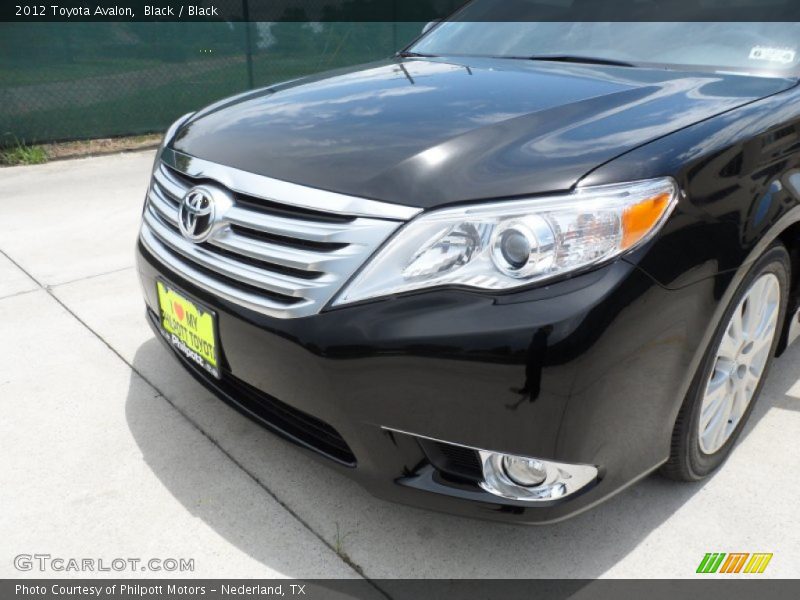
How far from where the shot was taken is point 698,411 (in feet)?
6.35

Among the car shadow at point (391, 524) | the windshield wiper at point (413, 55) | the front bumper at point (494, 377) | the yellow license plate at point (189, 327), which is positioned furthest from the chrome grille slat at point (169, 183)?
the windshield wiper at point (413, 55)

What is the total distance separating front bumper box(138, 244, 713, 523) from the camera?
1.54 meters

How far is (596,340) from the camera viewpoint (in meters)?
1.53

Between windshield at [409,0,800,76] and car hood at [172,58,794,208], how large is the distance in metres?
0.14

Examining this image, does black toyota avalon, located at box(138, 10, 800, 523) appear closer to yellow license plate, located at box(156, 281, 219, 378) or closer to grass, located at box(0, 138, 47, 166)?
yellow license plate, located at box(156, 281, 219, 378)

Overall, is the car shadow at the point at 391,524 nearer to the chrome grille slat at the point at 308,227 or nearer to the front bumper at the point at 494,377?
the front bumper at the point at 494,377

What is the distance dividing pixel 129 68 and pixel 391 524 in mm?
6611

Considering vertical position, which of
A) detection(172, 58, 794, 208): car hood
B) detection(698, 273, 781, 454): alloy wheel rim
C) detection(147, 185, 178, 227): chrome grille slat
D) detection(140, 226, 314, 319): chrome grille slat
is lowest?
detection(698, 273, 781, 454): alloy wheel rim

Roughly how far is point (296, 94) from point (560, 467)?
1.55 metres

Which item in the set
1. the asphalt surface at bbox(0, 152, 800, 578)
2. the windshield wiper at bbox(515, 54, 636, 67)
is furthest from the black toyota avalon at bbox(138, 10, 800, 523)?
the windshield wiper at bbox(515, 54, 636, 67)

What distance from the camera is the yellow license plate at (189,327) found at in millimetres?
1998

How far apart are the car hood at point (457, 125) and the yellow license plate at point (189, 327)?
0.41m

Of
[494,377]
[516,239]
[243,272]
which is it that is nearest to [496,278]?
[516,239]

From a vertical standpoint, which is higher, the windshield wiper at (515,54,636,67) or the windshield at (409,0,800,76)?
the windshield at (409,0,800,76)
